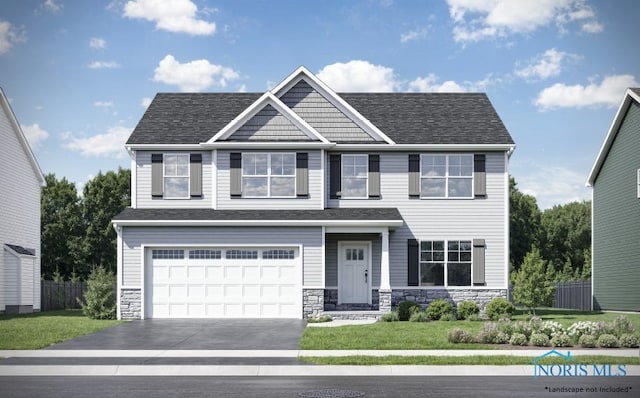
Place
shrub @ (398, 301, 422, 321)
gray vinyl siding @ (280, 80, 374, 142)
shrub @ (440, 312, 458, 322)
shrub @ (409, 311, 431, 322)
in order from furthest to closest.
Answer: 1. gray vinyl siding @ (280, 80, 374, 142)
2. shrub @ (398, 301, 422, 321)
3. shrub @ (440, 312, 458, 322)
4. shrub @ (409, 311, 431, 322)

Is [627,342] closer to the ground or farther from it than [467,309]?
farther from it

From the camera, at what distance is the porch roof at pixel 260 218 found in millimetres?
29406

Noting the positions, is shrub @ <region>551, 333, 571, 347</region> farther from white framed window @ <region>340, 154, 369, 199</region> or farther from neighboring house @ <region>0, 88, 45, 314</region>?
neighboring house @ <region>0, 88, 45, 314</region>

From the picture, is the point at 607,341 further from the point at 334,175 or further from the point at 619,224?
the point at 619,224

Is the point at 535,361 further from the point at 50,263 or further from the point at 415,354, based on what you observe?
the point at 50,263

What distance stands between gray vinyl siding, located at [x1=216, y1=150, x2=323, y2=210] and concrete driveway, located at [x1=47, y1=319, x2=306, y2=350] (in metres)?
4.40

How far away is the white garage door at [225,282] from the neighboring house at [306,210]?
4 cm

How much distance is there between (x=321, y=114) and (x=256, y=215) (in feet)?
16.0

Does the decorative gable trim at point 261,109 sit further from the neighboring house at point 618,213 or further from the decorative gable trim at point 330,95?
the neighboring house at point 618,213

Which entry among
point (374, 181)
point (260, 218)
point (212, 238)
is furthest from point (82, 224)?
point (374, 181)

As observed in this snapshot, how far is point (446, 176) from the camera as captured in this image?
104 ft

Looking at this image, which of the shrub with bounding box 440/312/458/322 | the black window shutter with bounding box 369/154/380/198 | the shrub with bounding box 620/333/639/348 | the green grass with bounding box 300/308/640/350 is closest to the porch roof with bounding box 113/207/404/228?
the black window shutter with bounding box 369/154/380/198

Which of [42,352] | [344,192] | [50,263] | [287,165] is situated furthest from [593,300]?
[50,263]

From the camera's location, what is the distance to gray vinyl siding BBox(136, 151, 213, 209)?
31.3 meters
